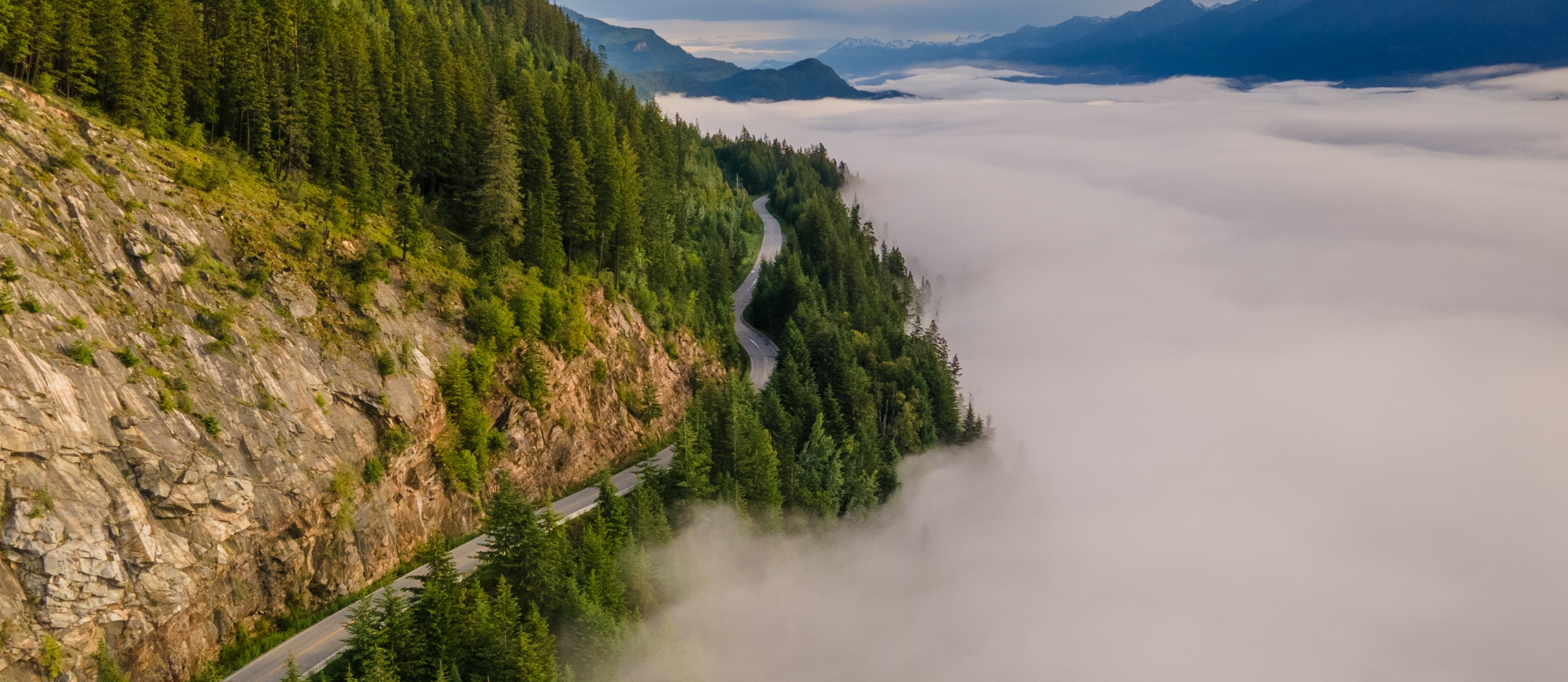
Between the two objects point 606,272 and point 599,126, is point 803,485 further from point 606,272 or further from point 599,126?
point 599,126

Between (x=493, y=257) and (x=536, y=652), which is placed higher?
(x=493, y=257)

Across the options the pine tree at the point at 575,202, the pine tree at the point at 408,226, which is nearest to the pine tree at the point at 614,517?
the pine tree at the point at 408,226

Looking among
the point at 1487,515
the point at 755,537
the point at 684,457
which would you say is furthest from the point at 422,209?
the point at 1487,515

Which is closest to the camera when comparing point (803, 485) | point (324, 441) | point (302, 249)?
point (324, 441)

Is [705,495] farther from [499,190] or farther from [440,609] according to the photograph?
[499,190]

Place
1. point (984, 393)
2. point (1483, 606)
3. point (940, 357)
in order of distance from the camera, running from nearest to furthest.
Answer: point (940, 357), point (1483, 606), point (984, 393)

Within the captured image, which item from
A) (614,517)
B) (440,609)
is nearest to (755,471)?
(614,517)
